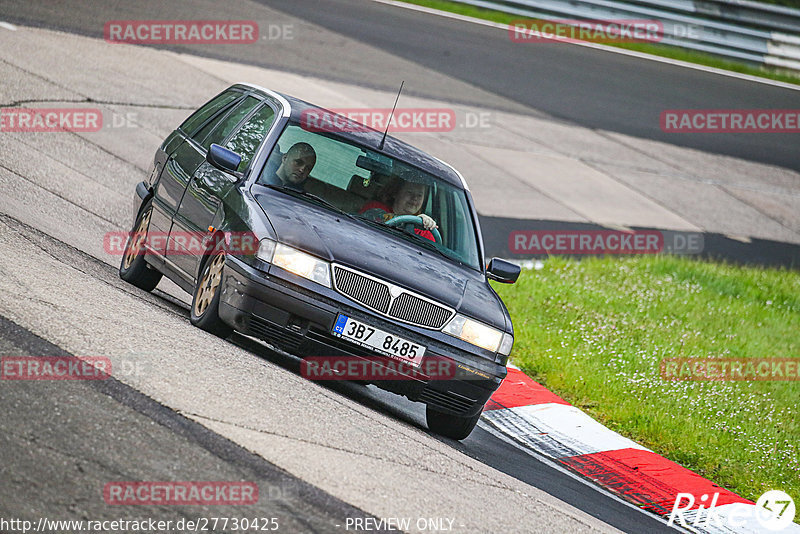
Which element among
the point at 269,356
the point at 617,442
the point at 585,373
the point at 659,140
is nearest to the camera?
the point at 269,356

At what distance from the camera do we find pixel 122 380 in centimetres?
530

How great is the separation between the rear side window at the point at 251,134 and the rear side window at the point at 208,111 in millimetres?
709

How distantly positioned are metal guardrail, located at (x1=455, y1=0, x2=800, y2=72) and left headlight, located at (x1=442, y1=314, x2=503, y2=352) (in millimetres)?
18231

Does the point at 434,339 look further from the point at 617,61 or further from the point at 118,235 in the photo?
the point at 617,61

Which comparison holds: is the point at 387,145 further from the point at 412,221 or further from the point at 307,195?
the point at 307,195

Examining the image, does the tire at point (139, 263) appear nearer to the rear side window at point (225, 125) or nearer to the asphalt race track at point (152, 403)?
the asphalt race track at point (152, 403)

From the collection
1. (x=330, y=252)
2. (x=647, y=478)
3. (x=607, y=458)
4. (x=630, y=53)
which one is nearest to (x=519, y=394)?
(x=607, y=458)

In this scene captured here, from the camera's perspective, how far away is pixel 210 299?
680cm

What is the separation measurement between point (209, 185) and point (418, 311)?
1901 mm

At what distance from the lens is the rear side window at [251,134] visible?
300 inches

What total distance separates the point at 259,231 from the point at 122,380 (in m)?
1.52

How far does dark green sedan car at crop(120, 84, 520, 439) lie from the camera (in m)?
6.42

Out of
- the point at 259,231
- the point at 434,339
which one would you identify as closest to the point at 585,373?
the point at 434,339

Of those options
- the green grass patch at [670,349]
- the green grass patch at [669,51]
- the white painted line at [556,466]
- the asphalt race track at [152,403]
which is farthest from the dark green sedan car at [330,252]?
the green grass patch at [669,51]
